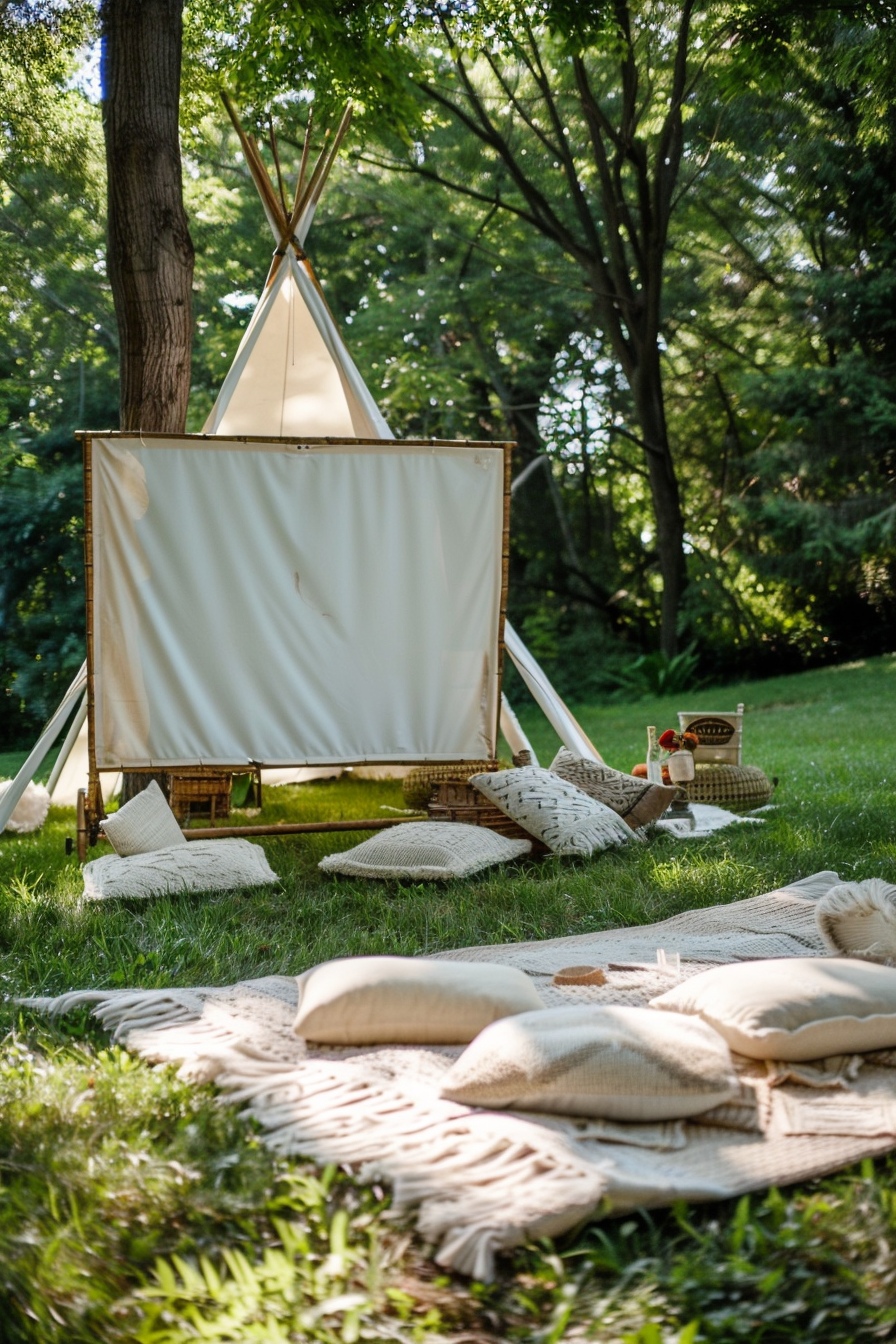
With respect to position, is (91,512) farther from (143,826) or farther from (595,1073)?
(595,1073)

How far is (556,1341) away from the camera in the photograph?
133cm

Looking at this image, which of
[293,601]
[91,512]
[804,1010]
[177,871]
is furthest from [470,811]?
[804,1010]

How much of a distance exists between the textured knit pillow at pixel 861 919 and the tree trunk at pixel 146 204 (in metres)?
3.75

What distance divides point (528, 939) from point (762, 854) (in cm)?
129

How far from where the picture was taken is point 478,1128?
1.74 m

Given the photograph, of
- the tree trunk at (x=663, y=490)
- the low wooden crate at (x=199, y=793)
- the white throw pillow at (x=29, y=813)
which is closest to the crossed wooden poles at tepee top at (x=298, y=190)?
the low wooden crate at (x=199, y=793)

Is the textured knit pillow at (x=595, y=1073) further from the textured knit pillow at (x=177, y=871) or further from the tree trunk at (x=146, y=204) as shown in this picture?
the tree trunk at (x=146, y=204)

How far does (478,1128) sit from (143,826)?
2.61 meters

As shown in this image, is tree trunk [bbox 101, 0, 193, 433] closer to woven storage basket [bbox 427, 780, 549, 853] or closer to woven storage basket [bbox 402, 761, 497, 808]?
woven storage basket [bbox 402, 761, 497, 808]

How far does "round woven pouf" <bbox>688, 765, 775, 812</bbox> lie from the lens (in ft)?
17.1

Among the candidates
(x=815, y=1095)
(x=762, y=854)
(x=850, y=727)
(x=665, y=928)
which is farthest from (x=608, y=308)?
(x=815, y=1095)

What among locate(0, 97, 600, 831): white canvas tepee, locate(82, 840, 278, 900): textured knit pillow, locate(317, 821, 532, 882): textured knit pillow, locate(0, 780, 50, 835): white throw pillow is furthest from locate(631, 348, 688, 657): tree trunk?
locate(82, 840, 278, 900): textured knit pillow

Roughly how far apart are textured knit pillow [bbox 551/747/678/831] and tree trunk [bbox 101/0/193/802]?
1902 millimetres

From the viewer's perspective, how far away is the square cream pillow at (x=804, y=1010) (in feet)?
6.61
